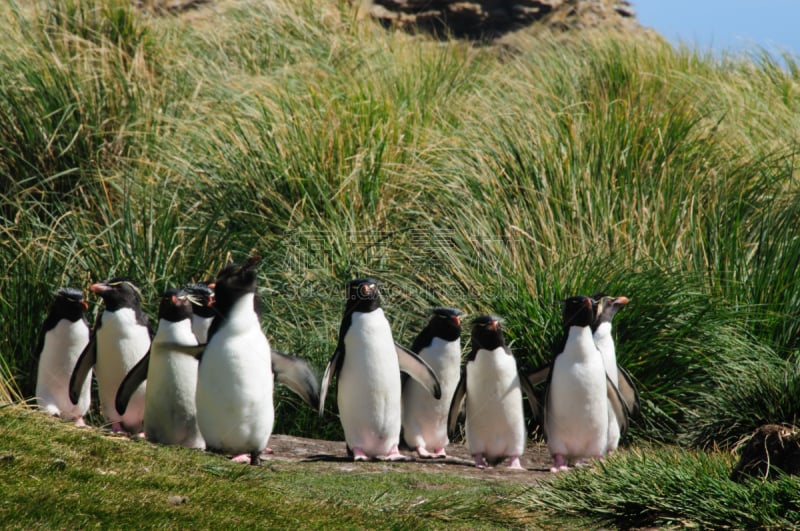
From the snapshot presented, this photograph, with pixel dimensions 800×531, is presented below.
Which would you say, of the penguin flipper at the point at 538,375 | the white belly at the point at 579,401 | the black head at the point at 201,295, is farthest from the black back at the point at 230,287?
the penguin flipper at the point at 538,375

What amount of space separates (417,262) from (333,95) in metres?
3.29

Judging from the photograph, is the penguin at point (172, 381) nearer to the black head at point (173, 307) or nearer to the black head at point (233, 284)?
the black head at point (173, 307)

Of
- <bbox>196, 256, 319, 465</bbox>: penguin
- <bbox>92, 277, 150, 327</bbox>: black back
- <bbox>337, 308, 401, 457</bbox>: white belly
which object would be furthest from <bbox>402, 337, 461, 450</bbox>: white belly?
<bbox>92, 277, 150, 327</bbox>: black back

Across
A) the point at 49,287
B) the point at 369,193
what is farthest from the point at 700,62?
the point at 49,287

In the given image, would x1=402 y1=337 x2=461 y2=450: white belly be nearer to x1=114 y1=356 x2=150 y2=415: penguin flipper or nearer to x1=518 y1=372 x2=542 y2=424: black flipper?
x1=518 y1=372 x2=542 y2=424: black flipper

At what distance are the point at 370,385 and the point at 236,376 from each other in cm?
89

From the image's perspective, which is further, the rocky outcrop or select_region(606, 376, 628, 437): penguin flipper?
the rocky outcrop

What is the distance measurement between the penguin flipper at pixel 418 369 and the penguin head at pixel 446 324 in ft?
1.08

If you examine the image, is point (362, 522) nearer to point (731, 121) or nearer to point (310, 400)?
point (310, 400)

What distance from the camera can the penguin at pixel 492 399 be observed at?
5977 millimetres

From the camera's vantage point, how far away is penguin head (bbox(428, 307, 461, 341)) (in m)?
6.32

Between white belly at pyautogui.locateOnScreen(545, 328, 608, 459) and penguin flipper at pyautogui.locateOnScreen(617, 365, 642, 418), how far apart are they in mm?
676

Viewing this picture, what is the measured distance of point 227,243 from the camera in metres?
8.52

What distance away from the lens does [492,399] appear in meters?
5.99
